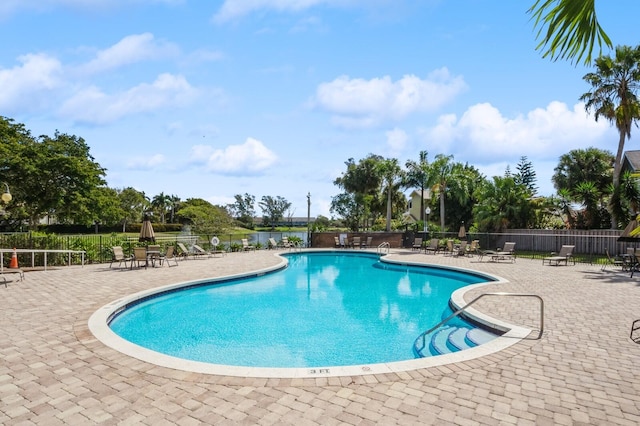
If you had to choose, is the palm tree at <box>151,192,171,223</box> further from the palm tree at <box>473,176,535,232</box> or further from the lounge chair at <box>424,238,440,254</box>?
the palm tree at <box>473,176,535,232</box>

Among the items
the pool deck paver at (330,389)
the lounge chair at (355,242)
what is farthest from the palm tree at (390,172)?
the pool deck paver at (330,389)

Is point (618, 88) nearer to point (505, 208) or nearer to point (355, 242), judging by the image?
point (505, 208)

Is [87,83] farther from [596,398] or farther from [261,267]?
[596,398]

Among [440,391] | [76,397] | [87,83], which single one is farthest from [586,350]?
[87,83]

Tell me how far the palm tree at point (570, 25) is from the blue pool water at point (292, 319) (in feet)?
18.5

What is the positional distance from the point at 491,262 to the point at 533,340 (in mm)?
12039

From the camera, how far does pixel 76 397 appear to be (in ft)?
12.3

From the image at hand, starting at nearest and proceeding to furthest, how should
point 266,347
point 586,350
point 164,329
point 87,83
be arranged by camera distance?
point 586,350, point 266,347, point 164,329, point 87,83

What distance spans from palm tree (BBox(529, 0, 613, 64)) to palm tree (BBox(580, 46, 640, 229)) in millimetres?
23119

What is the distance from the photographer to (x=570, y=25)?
1418 mm

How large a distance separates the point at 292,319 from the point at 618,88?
22410mm

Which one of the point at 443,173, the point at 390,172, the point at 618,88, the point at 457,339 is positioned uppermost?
the point at 618,88

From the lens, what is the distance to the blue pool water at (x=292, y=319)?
263 inches

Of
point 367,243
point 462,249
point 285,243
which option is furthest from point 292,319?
point 367,243
